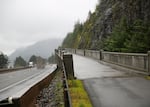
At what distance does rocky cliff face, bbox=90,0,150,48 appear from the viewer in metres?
31.2

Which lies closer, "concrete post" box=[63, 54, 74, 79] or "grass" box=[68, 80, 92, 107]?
"grass" box=[68, 80, 92, 107]

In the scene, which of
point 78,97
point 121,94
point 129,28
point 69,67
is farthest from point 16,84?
point 121,94

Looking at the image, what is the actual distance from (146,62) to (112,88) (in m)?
4.02

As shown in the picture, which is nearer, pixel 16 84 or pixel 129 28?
pixel 16 84

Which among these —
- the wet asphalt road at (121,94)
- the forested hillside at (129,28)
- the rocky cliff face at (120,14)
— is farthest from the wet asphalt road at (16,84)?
the rocky cliff face at (120,14)

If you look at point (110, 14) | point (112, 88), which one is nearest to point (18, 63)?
point (110, 14)

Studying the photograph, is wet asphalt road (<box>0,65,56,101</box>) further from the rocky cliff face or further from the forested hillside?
the rocky cliff face

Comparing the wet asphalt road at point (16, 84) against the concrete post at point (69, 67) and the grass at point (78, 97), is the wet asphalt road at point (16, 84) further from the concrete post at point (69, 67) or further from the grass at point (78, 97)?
the concrete post at point (69, 67)

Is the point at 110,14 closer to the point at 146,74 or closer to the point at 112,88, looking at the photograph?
the point at 146,74

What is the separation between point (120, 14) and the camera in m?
43.5

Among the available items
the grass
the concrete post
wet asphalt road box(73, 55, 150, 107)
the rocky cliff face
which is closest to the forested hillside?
the rocky cliff face

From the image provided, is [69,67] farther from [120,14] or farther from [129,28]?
[120,14]

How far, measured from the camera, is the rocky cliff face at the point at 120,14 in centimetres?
3120

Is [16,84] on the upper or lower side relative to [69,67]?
lower
